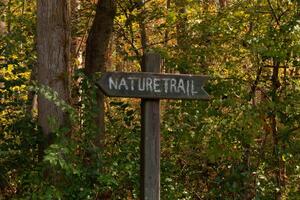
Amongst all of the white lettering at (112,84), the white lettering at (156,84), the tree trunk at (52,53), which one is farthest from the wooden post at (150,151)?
the tree trunk at (52,53)

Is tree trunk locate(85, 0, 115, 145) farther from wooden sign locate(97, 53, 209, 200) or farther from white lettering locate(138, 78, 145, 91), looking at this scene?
white lettering locate(138, 78, 145, 91)

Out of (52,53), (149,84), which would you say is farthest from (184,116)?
(149,84)

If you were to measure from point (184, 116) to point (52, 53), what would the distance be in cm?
200

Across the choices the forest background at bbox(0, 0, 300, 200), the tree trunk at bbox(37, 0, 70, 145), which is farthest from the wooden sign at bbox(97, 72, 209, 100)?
the tree trunk at bbox(37, 0, 70, 145)

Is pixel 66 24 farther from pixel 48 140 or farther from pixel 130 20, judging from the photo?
pixel 130 20

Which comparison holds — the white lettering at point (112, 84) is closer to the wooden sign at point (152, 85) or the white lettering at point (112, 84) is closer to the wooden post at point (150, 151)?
the wooden sign at point (152, 85)

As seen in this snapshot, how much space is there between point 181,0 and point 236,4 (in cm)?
140

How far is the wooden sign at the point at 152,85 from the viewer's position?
4.48 meters

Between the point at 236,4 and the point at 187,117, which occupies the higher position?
the point at 236,4

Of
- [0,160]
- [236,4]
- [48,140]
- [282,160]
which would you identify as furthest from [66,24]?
[282,160]

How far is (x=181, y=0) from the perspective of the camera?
27.5 ft

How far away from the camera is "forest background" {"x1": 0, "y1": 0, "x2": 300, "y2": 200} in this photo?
5.68m

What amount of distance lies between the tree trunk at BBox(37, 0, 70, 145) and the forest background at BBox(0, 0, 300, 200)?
1cm

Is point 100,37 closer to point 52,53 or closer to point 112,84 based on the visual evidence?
point 52,53
